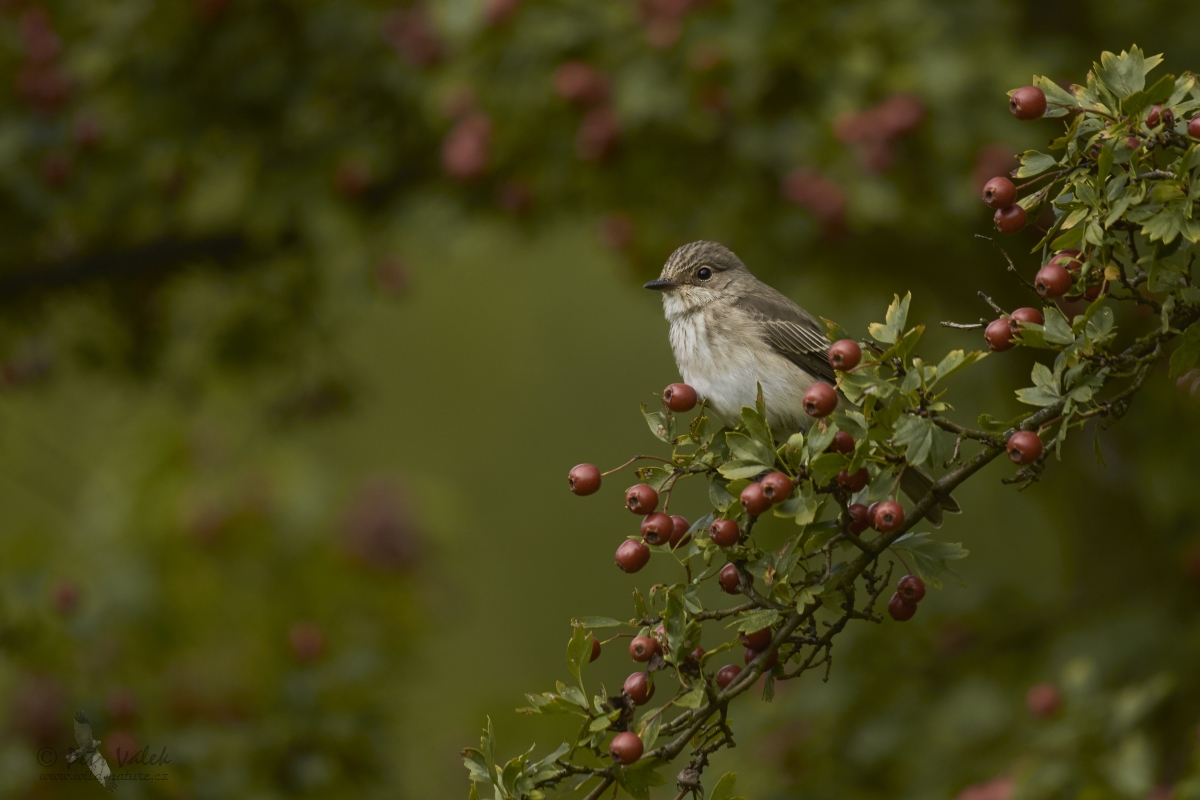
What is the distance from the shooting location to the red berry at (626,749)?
158cm

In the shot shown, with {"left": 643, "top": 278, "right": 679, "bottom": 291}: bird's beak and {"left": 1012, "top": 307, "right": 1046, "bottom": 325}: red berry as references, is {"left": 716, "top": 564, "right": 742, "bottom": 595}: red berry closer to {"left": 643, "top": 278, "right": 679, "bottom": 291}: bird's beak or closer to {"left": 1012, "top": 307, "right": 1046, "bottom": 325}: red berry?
{"left": 1012, "top": 307, "right": 1046, "bottom": 325}: red berry

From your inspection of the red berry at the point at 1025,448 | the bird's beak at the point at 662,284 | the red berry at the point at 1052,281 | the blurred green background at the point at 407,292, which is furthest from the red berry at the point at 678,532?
the blurred green background at the point at 407,292

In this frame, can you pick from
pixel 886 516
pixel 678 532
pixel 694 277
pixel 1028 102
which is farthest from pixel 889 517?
pixel 694 277

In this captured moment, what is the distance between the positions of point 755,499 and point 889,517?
18 centimetres

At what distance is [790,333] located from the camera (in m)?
3.08

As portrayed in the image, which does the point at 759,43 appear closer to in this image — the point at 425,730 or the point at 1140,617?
the point at 1140,617

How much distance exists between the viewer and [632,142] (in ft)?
13.3

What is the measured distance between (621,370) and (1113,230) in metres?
6.76

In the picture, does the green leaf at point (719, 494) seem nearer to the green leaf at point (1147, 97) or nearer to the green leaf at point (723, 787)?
the green leaf at point (723, 787)

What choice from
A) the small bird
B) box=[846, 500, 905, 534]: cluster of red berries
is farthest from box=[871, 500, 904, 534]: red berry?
the small bird

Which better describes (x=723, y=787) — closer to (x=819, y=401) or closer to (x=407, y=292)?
(x=819, y=401)

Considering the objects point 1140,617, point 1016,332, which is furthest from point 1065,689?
point 1016,332

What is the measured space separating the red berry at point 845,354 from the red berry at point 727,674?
468 mm

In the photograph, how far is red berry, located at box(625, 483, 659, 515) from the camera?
176 cm
